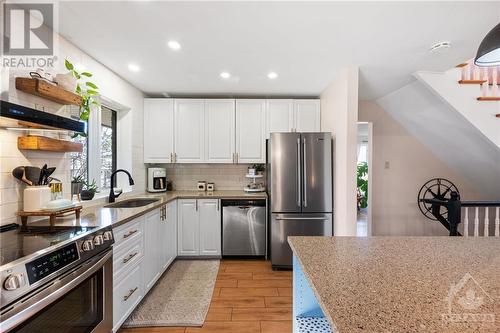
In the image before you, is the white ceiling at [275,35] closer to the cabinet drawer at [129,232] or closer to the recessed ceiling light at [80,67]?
the recessed ceiling light at [80,67]

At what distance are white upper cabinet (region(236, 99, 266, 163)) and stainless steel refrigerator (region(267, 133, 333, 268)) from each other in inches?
24.2

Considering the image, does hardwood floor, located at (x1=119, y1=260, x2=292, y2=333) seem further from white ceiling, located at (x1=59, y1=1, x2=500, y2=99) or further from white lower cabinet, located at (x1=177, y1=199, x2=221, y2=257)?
white ceiling, located at (x1=59, y1=1, x2=500, y2=99)

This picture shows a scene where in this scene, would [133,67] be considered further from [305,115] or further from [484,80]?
[484,80]

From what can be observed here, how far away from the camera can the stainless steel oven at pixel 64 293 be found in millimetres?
1021

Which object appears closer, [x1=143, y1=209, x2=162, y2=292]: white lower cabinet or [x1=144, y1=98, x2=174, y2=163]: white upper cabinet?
[x1=143, y1=209, x2=162, y2=292]: white lower cabinet

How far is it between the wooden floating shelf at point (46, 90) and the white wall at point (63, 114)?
0.05 m

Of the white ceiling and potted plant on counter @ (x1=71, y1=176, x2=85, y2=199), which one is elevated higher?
the white ceiling

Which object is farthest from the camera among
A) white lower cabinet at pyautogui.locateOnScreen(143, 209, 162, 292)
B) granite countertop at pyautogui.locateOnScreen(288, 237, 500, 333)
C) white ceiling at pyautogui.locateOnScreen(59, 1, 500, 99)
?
white lower cabinet at pyautogui.locateOnScreen(143, 209, 162, 292)

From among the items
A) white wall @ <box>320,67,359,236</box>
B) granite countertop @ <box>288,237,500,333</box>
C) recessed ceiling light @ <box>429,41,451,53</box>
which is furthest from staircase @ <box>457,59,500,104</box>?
granite countertop @ <box>288,237,500,333</box>

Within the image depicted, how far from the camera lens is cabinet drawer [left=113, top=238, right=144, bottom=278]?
1.83 m

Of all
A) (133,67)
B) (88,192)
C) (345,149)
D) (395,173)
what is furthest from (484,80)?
(88,192)

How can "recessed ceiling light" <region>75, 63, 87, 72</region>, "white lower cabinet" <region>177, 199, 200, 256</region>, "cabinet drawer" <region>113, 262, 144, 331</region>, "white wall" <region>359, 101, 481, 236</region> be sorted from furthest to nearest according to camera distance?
"white wall" <region>359, 101, 481, 236</region> < "white lower cabinet" <region>177, 199, 200, 256</region> < "recessed ceiling light" <region>75, 63, 87, 72</region> < "cabinet drawer" <region>113, 262, 144, 331</region>

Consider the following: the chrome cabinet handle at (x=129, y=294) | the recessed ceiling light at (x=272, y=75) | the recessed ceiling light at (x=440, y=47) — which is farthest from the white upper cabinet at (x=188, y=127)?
the recessed ceiling light at (x=440, y=47)

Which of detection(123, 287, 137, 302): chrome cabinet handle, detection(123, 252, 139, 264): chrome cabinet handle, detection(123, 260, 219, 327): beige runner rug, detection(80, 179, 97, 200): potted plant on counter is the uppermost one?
detection(80, 179, 97, 200): potted plant on counter
